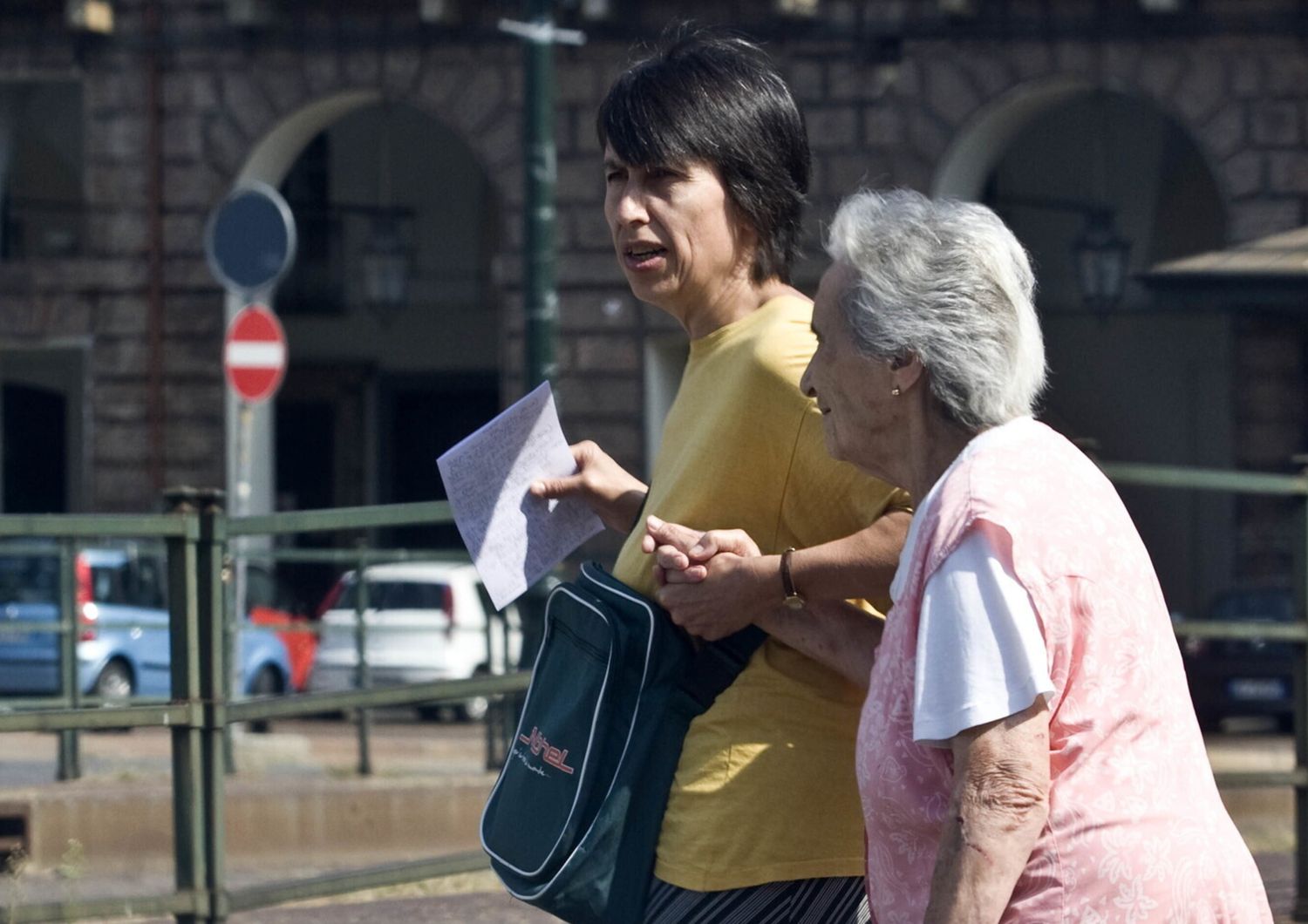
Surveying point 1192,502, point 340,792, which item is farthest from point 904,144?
point 340,792

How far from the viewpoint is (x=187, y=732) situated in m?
4.69

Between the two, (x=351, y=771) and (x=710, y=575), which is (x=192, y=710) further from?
(x=351, y=771)

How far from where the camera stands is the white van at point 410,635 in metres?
10.8

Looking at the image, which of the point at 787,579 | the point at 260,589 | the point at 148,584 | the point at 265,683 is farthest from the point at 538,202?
the point at 787,579

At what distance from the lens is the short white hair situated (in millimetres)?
2418

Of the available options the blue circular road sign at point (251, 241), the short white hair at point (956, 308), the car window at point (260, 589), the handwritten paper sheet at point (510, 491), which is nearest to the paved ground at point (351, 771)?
the car window at point (260, 589)

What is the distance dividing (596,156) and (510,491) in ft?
58.9

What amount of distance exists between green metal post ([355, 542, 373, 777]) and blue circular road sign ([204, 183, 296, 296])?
2.56 metres

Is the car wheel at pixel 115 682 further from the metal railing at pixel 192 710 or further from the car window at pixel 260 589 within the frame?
the metal railing at pixel 192 710

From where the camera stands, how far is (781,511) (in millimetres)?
2801

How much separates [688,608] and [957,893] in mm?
594

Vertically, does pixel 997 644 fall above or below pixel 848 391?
below

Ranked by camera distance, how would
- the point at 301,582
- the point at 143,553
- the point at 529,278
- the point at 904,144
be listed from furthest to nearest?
the point at 904,144, the point at 301,582, the point at 143,553, the point at 529,278

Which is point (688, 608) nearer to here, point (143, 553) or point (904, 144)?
point (143, 553)
